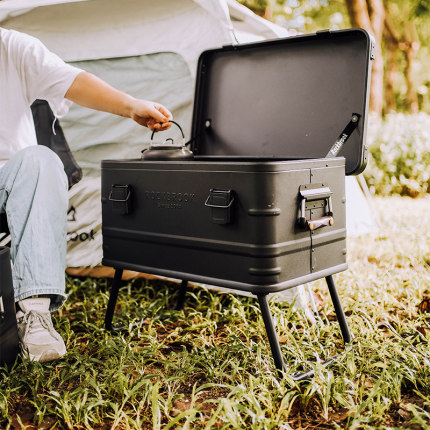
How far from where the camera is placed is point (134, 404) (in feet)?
5.59

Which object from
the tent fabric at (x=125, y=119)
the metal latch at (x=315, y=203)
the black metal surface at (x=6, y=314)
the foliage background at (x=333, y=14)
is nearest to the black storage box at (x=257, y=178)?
the metal latch at (x=315, y=203)

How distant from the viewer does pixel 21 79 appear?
231cm

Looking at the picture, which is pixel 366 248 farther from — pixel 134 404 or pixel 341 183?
pixel 134 404

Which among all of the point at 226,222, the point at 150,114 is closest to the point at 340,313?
A: the point at 226,222

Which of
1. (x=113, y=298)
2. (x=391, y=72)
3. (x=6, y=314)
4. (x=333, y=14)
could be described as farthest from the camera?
(x=333, y=14)

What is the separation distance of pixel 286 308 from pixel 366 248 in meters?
1.50

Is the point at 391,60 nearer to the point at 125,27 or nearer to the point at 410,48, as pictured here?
the point at 410,48

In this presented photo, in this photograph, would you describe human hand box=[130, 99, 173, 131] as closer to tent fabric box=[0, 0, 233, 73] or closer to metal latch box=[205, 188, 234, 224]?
metal latch box=[205, 188, 234, 224]

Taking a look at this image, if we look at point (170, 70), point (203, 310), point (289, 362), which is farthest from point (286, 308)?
point (170, 70)

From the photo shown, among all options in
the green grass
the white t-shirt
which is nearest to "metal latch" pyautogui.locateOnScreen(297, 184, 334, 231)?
the green grass

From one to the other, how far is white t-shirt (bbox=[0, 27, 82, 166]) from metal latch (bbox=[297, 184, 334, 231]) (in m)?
1.12

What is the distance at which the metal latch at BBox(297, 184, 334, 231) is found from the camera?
1.78 metres

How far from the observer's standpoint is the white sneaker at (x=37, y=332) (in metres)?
1.92

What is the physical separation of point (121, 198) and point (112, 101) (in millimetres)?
452
